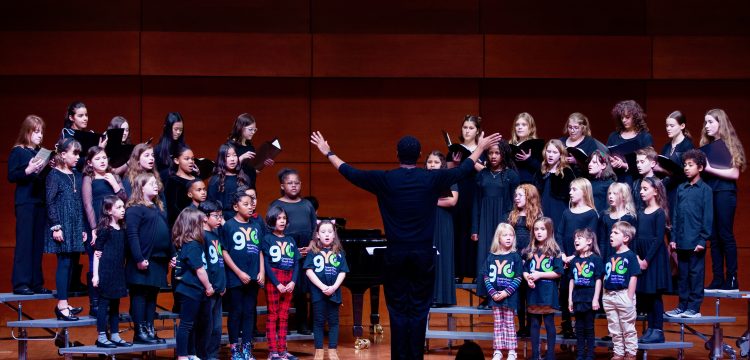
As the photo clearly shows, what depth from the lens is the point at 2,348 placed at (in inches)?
300

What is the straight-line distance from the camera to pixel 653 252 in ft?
22.6

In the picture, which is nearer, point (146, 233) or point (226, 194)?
point (146, 233)

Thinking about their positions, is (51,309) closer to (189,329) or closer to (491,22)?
(189,329)

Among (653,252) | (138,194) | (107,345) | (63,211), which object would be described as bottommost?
(107,345)

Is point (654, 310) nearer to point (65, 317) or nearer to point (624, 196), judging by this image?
point (624, 196)

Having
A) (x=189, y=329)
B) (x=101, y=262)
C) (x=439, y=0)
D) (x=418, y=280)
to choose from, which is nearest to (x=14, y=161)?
(x=101, y=262)

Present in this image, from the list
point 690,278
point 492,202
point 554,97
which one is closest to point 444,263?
point 492,202

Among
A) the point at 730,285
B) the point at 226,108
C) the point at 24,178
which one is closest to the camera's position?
the point at 24,178

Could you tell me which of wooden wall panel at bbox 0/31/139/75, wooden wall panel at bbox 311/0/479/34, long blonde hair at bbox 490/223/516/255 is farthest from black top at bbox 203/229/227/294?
wooden wall panel at bbox 311/0/479/34

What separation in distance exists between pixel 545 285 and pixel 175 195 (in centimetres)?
256

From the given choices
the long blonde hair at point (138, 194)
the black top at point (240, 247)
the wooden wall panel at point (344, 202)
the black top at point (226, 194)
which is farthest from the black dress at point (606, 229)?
the wooden wall panel at point (344, 202)

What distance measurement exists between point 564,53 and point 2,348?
536cm

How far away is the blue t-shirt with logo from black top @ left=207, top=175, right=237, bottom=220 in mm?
2333

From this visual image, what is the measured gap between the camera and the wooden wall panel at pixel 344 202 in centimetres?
966
